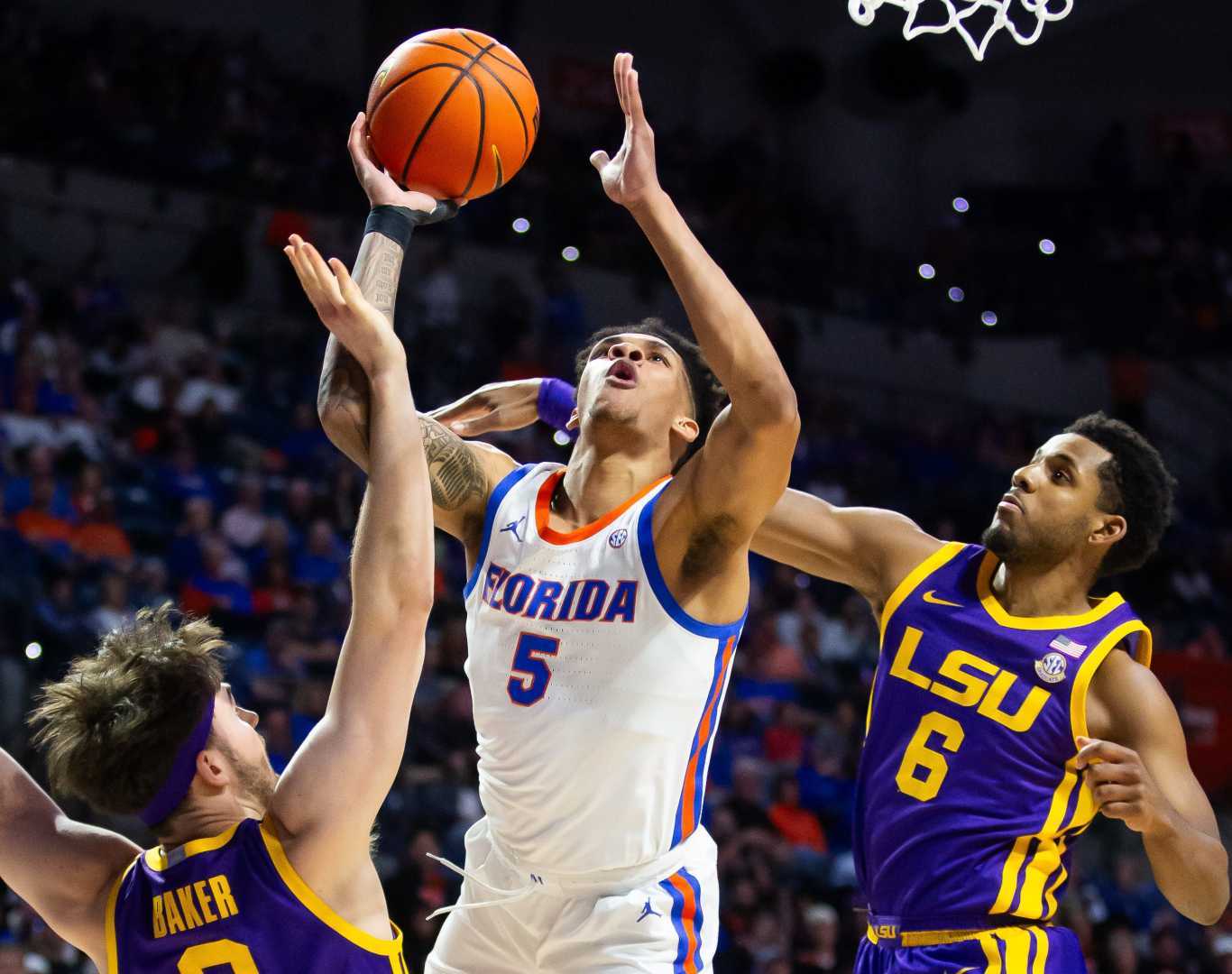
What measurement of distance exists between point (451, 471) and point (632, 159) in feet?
3.56

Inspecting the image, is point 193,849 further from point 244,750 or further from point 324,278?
point 324,278

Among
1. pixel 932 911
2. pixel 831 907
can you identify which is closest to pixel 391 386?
pixel 932 911

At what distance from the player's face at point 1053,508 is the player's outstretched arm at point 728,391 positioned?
2.95 ft

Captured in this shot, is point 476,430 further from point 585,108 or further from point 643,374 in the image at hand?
point 585,108

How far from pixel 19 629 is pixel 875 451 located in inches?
328

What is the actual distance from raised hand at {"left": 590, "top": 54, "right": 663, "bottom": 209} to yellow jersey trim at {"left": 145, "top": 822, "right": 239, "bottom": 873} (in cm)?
140

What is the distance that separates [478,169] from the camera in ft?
11.7

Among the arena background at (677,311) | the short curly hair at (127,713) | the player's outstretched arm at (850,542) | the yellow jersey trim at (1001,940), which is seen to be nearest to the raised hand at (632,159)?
the short curly hair at (127,713)

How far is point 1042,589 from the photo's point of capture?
4.09 m

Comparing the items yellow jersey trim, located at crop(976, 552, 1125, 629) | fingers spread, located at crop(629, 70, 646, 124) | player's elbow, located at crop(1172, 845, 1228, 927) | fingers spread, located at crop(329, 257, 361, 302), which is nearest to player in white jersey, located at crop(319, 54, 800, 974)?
fingers spread, located at crop(629, 70, 646, 124)

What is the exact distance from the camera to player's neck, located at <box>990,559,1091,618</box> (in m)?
4.06

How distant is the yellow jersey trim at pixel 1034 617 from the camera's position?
157 inches

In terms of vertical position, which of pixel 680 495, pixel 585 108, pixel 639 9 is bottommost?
pixel 680 495

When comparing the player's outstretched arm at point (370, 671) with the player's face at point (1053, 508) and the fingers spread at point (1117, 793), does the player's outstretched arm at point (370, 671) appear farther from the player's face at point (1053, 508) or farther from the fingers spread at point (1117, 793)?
the player's face at point (1053, 508)
